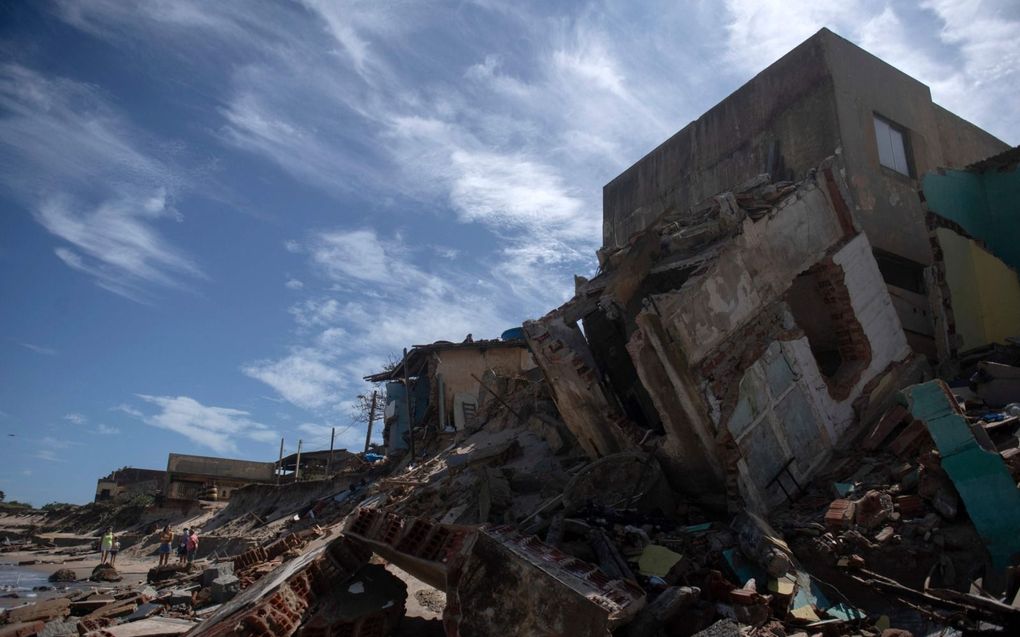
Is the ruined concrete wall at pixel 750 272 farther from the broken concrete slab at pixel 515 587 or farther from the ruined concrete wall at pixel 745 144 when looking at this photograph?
the broken concrete slab at pixel 515 587

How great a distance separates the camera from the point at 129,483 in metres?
38.6

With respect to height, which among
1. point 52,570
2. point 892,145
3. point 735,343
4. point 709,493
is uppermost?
point 892,145

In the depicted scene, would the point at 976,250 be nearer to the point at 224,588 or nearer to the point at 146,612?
the point at 224,588

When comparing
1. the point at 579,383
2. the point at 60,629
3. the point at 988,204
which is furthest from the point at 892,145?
the point at 60,629

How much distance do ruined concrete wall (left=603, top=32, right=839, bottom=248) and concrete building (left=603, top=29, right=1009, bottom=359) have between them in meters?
0.02

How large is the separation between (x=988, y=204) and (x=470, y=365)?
14969mm

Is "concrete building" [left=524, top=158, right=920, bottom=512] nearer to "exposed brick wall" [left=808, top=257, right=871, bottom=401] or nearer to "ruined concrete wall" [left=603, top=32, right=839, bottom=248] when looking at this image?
"exposed brick wall" [left=808, top=257, right=871, bottom=401]

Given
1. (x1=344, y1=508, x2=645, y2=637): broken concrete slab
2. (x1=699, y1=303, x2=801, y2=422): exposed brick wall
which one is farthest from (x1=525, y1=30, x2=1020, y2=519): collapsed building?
(x1=344, y1=508, x2=645, y2=637): broken concrete slab

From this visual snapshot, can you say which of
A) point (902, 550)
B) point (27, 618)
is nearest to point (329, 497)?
point (27, 618)

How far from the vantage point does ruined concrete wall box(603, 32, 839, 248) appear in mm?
11477

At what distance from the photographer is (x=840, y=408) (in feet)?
26.9

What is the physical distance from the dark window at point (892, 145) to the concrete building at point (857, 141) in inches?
0.9

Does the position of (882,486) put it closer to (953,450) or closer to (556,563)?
(953,450)

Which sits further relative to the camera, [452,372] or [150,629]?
[452,372]
